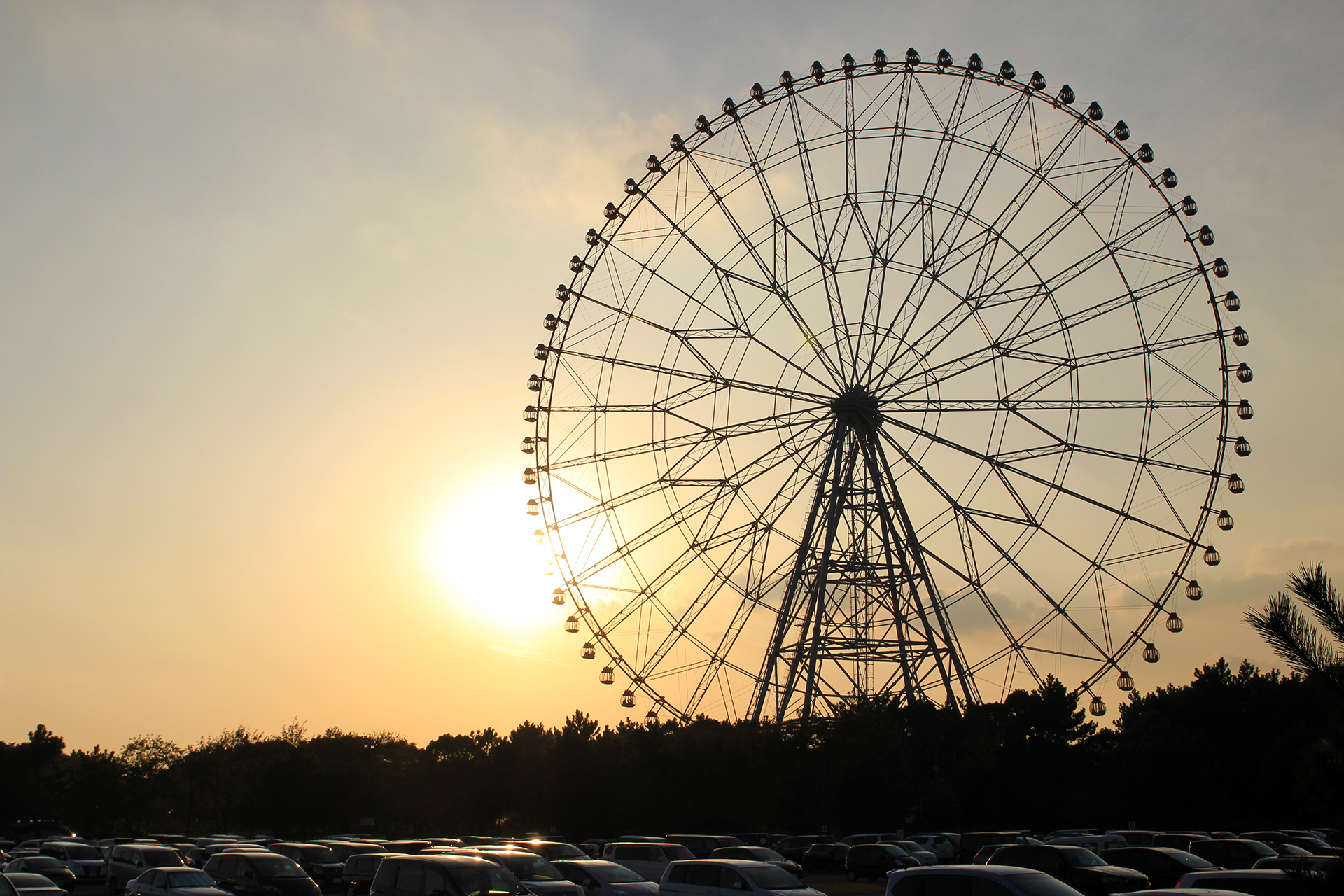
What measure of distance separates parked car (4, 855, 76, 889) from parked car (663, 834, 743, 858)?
1876cm

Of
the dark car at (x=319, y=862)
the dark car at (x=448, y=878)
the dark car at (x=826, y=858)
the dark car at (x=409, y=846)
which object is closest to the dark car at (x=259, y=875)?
the dark car at (x=409, y=846)

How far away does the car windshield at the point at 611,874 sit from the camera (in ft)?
76.5

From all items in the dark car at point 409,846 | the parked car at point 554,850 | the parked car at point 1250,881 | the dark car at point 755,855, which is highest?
the dark car at point 409,846

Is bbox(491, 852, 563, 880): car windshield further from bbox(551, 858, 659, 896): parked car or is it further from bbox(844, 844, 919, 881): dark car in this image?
bbox(844, 844, 919, 881): dark car

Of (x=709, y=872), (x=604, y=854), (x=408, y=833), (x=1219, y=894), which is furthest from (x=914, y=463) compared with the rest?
(x=408, y=833)

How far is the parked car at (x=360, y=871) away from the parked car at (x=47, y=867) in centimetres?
1316

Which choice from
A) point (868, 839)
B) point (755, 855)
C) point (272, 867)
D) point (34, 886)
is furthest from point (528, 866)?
point (868, 839)

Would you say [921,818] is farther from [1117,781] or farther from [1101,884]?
[1101,884]

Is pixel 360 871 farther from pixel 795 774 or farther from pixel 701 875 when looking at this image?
pixel 795 774

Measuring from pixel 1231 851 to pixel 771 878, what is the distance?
14158 mm

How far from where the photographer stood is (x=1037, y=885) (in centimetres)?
1458

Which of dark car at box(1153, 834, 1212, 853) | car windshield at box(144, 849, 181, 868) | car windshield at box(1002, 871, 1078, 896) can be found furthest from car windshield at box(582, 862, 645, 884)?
dark car at box(1153, 834, 1212, 853)

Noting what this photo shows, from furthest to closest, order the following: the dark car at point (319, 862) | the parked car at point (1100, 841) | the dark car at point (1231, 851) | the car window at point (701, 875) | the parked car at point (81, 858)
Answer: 1. the parked car at point (81, 858)
2. the dark car at point (319, 862)
3. the parked car at point (1100, 841)
4. the dark car at point (1231, 851)
5. the car window at point (701, 875)

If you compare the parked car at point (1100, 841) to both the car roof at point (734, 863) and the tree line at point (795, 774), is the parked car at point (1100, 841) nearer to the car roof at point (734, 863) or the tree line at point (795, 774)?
the tree line at point (795, 774)
